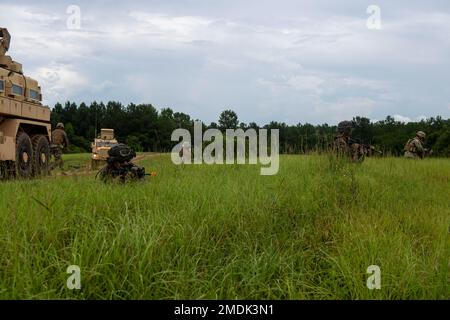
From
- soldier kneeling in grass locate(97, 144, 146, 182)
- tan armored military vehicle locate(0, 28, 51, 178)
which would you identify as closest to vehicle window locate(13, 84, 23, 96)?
tan armored military vehicle locate(0, 28, 51, 178)

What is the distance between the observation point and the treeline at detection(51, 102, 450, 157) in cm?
1080

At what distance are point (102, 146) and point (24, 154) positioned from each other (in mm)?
6572

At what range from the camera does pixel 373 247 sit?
3.99m

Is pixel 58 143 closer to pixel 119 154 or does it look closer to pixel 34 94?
pixel 34 94

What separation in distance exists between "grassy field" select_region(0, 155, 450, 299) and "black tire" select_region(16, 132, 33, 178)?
5776mm

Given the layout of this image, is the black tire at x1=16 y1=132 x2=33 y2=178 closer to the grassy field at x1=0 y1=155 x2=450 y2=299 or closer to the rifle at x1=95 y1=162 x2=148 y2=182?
the rifle at x1=95 y1=162 x2=148 y2=182

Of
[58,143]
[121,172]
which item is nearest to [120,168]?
[121,172]

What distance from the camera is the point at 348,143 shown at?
1048 centimetres

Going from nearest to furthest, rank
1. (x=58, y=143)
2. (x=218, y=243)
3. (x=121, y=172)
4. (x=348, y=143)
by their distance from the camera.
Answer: (x=218, y=243), (x=121, y=172), (x=348, y=143), (x=58, y=143)

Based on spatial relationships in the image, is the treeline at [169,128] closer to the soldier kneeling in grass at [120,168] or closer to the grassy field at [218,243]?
the soldier kneeling in grass at [120,168]

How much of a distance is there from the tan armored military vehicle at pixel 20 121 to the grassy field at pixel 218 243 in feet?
17.8

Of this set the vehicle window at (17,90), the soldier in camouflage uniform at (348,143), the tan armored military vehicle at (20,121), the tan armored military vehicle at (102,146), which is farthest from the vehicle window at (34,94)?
the soldier in camouflage uniform at (348,143)

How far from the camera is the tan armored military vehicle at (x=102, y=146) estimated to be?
58.7ft
